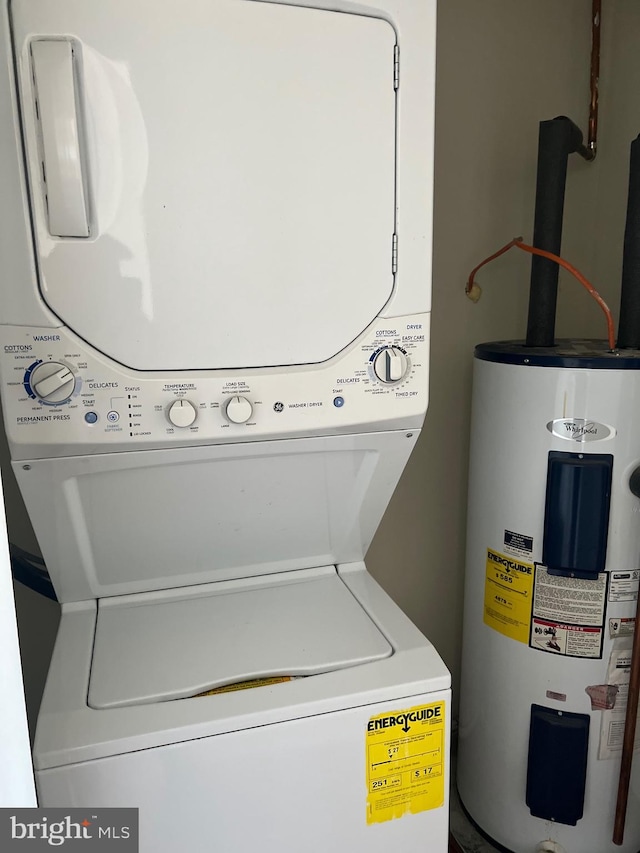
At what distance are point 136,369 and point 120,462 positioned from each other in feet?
0.44

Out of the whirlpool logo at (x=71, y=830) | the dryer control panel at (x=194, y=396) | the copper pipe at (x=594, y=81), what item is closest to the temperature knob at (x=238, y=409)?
the dryer control panel at (x=194, y=396)

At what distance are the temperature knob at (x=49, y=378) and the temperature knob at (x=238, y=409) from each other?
0.20 meters

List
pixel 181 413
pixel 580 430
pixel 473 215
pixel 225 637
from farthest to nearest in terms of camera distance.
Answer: pixel 473 215
pixel 580 430
pixel 225 637
pixel 181 413

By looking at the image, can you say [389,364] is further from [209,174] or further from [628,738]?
[628,738]

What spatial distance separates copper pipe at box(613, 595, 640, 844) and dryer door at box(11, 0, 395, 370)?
811 millimetres

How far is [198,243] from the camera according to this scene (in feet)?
2.70

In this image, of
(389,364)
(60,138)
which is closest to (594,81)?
(389,364)

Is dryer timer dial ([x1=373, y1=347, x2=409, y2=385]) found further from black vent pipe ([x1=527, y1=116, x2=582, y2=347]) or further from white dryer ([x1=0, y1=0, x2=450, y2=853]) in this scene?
black vent pipe ([x1=527, y1=116, x2=582, y2=347])

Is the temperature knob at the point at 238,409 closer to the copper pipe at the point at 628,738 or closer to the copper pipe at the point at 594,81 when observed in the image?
the copper pipe at the point at 628,738

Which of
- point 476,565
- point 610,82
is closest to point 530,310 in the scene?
point 476,565

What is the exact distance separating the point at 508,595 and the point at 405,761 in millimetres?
517

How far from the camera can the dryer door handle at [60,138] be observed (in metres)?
0.74

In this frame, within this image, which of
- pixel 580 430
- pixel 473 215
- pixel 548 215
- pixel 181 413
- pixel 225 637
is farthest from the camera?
pixel 473 215

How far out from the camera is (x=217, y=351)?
2.80ft
